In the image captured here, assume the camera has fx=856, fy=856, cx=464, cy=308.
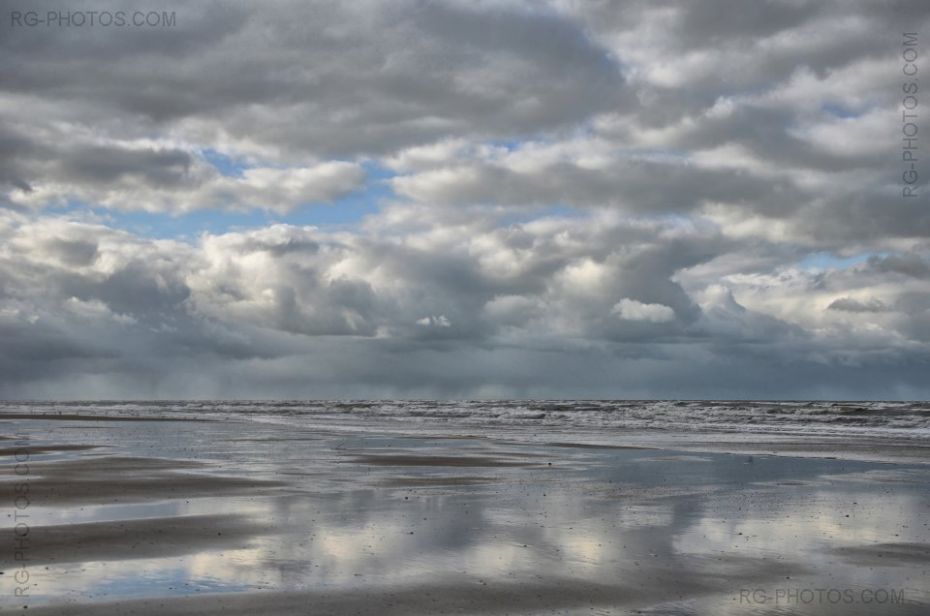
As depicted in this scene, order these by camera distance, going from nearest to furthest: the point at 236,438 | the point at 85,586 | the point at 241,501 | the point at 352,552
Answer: the point at 85,586
the point at 352,552
the point at 241,501
the point at 236,438

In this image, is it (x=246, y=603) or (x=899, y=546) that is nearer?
(x=246, y=603)

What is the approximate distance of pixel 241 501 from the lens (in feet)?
57.4

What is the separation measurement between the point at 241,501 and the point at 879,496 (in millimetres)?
13853

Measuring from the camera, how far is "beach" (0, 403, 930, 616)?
31.7ft

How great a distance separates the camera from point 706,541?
13.3 meters

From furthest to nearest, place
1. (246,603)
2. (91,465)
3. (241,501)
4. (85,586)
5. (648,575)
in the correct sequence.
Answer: (91,465), (241,501), (648,575), (85,586), (246,603)

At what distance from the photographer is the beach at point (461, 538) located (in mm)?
9664

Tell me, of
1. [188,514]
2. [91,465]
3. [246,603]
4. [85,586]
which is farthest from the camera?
[91,465]

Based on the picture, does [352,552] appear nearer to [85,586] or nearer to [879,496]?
[85,586]

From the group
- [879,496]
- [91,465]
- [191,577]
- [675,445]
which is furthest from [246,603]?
[675,445]

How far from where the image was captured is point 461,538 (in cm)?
1330

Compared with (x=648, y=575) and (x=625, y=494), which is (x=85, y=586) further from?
(x=625, y=494)

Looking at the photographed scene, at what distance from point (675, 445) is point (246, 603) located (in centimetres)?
3122

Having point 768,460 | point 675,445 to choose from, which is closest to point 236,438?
point 675,445
